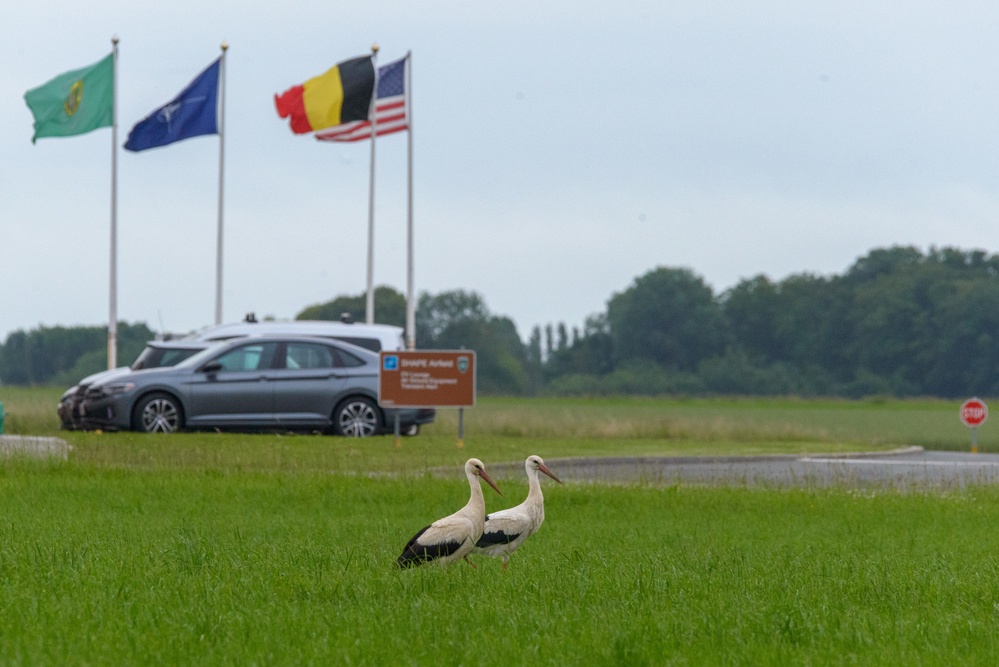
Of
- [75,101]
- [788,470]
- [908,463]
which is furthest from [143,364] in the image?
[908,463]

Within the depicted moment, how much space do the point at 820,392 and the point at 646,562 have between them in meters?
98.4

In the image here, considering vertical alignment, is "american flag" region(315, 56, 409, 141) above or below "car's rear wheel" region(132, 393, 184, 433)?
above

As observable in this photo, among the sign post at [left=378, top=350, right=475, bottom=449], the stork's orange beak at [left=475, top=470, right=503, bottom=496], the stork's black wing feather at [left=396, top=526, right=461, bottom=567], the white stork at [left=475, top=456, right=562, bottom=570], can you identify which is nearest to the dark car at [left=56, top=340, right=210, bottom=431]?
the sign post at [left=378, top=350, right=475, bottom=449]

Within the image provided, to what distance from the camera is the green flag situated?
34.1m

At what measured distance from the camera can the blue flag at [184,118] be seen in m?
35.4

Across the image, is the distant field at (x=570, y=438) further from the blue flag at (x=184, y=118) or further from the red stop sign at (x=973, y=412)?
the blue flag at (x=184, y=118)

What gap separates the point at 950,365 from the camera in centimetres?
9894

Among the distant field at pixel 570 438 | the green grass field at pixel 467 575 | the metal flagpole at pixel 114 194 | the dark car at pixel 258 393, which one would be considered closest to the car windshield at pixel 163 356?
the dark car at pixel 258 393

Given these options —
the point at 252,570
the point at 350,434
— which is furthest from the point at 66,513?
the point at 350,434

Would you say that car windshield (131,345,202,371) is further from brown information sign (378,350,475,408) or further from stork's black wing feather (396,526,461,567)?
stork's black wing feather (396,526,461,567)

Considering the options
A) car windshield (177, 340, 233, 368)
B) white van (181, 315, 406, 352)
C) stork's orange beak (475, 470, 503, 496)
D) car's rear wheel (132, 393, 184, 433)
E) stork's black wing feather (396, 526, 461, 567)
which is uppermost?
white van (181, 315, 406, 352)

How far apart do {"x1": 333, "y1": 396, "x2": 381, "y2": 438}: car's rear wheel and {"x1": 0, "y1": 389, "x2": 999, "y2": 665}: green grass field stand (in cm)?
595

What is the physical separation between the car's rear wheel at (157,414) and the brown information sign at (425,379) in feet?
11.4

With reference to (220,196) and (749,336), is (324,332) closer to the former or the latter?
(220,196)
